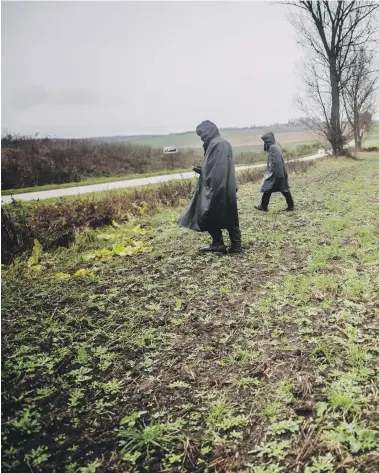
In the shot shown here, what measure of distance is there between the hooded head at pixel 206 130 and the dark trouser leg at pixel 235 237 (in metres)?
1.51

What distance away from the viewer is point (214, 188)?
5.87 metres

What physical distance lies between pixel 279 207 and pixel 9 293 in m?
7.11

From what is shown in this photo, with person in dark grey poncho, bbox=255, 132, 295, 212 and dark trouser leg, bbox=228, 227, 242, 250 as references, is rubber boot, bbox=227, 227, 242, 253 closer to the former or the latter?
dark trouser leg, bbox=228, 227, 242, 250

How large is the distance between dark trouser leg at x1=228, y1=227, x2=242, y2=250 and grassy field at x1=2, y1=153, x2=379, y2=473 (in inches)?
10.4

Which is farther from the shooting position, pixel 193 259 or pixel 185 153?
pixel 185 153

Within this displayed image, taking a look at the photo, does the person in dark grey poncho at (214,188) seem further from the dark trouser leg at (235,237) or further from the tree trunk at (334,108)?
the tree trunk at (334,108)

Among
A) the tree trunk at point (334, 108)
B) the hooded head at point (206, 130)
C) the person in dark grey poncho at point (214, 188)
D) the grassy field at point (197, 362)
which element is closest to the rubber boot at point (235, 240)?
the person in dark grey poncho at point (214, 188)

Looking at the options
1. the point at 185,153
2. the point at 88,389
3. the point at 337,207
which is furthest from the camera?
the point at 185,153

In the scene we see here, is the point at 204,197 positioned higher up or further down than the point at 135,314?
higher up

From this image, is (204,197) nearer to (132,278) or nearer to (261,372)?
(132,278)

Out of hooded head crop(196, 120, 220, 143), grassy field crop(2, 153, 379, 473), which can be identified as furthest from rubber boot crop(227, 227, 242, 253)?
hooded head crop(196, 120, 220, 143)

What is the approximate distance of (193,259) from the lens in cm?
633

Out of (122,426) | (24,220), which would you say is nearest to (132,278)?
(122,426)

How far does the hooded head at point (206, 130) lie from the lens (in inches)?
236
